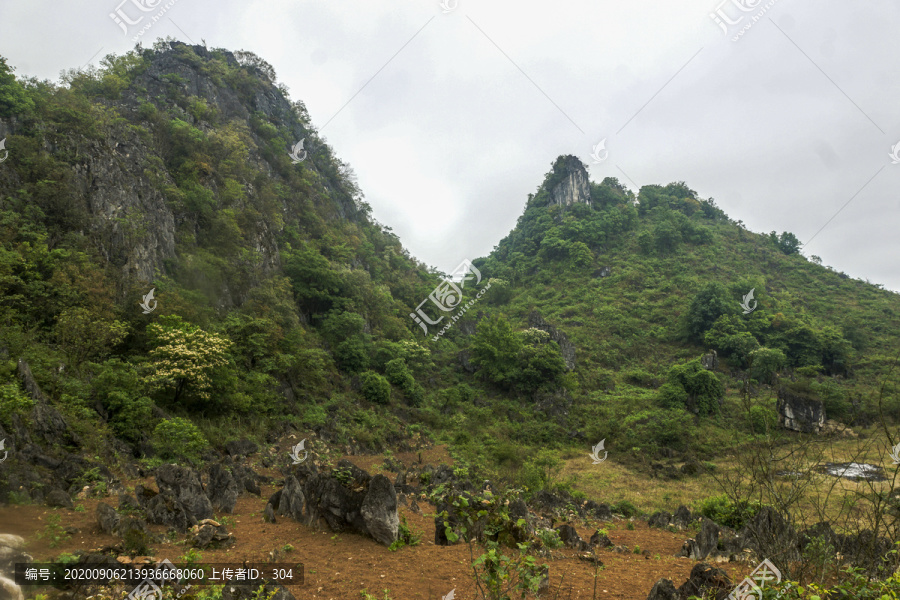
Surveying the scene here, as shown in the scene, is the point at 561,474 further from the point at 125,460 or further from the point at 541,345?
the point at 125,460

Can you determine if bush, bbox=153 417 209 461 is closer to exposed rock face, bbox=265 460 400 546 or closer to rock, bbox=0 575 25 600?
exposed rock face, bbox=265 460 400 546

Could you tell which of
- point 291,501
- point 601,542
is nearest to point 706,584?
point 601,542

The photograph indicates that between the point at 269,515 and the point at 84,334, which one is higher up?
the point at 84,334

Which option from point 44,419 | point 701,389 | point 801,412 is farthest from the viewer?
point 701,389

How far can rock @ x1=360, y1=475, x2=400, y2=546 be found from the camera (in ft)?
24.1

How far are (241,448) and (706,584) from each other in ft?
44.0

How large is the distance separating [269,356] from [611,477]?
16.9 m

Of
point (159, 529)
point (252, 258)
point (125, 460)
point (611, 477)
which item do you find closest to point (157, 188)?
point (252, 258)

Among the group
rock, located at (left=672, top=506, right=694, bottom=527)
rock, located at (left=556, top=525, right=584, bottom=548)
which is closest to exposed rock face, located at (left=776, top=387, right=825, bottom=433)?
rock, located at (left=672, top=506, right=694, bottom=527)

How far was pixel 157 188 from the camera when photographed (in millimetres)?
23031

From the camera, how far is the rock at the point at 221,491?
902 centimetres

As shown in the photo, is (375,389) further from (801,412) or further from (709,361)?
(709,361)

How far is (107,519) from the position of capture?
22.6ft

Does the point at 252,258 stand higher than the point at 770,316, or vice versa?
the point at 770,316
